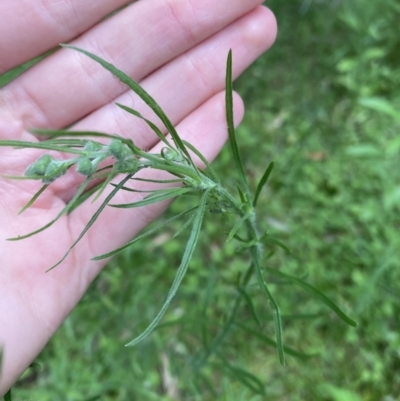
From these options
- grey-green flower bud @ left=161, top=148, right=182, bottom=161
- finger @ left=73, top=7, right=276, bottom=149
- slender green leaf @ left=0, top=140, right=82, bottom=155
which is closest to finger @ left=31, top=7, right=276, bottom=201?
finger @ left=73, top=7, right=276, bottom=149

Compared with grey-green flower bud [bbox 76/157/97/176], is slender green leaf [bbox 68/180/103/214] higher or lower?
lower

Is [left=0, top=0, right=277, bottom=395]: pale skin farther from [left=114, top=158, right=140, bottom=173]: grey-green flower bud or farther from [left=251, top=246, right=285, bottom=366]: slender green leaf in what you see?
[left=114, top=158, right=140, bottom=173]: grey-green flower bud

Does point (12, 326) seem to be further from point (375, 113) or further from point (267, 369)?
point (375, 113)

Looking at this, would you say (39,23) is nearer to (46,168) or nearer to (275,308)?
(46,168)

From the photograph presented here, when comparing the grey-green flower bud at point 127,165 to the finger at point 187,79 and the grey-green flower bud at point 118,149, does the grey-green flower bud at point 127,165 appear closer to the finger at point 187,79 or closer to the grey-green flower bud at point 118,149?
the grey-green flower bud at point 118,149

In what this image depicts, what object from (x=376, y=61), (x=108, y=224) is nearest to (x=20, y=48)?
(x=108, y=224)

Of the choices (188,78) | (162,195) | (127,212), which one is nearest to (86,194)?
(127,212)

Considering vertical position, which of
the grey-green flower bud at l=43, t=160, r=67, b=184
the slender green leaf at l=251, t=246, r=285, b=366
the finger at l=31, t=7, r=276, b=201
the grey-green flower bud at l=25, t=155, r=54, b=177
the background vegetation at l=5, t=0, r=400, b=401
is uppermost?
the grey-green flower bud at l=25, t=155, r=54, b=177
